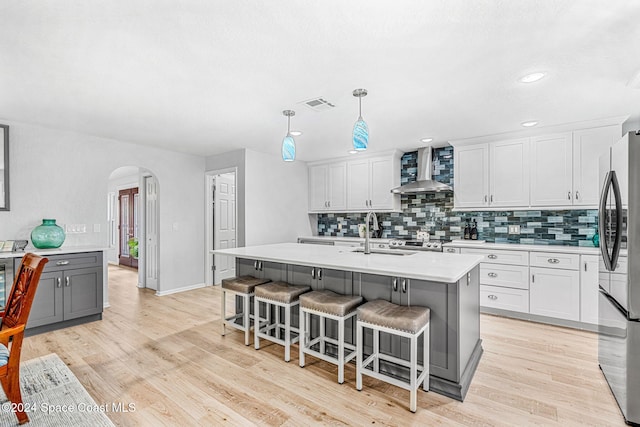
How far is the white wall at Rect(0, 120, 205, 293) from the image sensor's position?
3.70m

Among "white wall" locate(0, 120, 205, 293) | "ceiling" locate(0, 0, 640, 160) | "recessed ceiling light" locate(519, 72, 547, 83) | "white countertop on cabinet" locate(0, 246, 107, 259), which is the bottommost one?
"white countertop on cabinet" locate(0, 246, 107, 259)

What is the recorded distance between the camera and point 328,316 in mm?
2402

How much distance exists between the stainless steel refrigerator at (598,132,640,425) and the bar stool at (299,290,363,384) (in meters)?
1.67

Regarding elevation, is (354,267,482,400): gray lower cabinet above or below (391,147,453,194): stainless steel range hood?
below

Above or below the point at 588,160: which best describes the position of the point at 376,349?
below

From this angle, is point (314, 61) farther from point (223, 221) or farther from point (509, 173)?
point (223, 221)

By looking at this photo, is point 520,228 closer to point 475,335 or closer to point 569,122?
point 569,122

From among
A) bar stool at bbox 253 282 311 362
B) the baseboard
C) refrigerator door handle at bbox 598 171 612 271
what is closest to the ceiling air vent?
bar stool at bbox 253 282 311 362

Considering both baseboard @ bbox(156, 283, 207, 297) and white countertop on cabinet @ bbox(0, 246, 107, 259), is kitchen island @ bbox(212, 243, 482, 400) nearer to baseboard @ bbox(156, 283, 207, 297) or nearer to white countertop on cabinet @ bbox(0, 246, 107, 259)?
white countertop on cabinet @ bbox(0, 246, 107, 259)

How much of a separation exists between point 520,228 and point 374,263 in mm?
2927

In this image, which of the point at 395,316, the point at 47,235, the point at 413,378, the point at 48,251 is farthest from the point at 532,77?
the point at 47,235

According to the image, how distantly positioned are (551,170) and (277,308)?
3.54 metres

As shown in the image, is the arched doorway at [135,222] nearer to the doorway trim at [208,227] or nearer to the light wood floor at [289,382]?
the doorway trim at [208,227]

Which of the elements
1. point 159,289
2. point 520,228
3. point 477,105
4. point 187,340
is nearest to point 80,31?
point 187,340
